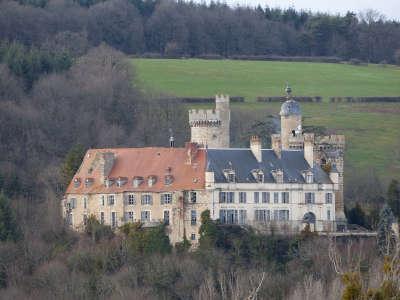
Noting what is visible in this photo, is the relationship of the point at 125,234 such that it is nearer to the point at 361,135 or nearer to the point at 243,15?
the point at 361,135

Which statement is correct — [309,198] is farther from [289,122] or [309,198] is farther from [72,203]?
[72,203]

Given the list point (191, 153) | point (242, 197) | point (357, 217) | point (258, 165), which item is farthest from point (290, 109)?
point (242, 197)

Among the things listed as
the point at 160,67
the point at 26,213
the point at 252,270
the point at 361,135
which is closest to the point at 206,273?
the point at 252,270

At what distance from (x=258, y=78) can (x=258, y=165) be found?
4468cm

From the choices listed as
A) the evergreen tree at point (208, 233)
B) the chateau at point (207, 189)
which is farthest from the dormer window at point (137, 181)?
the evergreen tree at point (208, 233)

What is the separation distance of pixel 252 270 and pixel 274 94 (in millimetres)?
41885

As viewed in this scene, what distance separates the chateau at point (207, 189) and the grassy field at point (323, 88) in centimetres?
2151

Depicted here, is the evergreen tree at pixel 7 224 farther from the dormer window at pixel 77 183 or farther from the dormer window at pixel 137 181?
the dormer window at pixel 137 181

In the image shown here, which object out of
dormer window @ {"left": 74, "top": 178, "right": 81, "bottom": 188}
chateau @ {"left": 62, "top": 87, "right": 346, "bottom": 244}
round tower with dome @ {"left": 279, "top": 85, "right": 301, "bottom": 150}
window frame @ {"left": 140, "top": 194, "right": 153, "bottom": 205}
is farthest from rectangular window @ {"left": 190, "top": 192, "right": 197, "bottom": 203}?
round tower with dome @ {"left": 279, "top": 85, "right": 301, "bottom": 150}

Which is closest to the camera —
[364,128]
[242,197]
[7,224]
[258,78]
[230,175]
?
[242,197]

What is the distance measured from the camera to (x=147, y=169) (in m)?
72.4

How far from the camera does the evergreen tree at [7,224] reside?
7356 cm

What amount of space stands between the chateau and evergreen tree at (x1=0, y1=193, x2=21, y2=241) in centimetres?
245

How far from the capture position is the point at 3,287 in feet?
232
